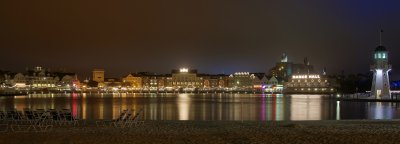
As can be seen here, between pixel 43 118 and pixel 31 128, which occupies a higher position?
pixel 43 118

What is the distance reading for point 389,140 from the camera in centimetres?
1466

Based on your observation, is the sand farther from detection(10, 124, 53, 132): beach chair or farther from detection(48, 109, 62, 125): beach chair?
detection(48, 109, 62, 125): beach chair

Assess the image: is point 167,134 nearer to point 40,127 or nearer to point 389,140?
point 40,127

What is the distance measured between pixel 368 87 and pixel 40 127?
122 metres

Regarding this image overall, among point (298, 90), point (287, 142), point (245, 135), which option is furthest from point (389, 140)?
point (298, 90)

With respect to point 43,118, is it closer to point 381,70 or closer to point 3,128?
point 3,128

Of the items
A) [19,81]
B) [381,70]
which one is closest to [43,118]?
[381,70]

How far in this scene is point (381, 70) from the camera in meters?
65.9

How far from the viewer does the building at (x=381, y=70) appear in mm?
65938

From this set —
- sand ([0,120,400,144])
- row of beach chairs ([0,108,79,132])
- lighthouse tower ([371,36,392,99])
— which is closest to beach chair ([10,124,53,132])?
sand ([0,120,400,144])

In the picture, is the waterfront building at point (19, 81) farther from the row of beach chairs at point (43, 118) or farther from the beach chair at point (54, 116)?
the beach chair at point (54, 116)

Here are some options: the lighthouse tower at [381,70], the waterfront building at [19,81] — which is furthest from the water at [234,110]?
the waterfront building at [19,81]

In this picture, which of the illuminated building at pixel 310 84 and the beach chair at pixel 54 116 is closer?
the beach chair at pixel 54 116

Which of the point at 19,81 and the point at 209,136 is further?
the point at 19,81
